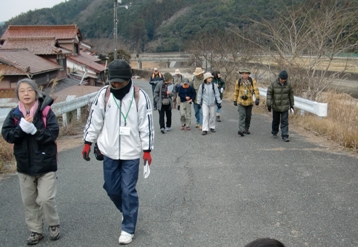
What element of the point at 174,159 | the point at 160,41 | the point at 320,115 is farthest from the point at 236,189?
the point at 160,41

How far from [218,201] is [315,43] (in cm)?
998

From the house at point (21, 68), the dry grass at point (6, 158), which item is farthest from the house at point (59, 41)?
the dry grass at point (6, 158)

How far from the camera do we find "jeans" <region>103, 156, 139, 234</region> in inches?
167

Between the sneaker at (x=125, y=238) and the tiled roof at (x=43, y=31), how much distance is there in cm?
3689

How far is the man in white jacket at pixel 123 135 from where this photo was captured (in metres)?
4.22

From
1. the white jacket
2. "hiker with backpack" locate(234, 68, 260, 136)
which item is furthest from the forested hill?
the white jacket

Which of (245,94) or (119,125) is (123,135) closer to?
(119,125)

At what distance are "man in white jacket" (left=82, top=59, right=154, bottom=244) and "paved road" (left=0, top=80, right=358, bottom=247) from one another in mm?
464

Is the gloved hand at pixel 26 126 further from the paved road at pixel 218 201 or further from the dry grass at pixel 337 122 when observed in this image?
the dry grass at pixel 337 122

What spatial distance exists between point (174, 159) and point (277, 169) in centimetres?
202

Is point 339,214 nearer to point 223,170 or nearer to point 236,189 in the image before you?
point 236,189

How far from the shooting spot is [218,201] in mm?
5410

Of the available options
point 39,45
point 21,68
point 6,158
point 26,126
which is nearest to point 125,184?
point 26,126

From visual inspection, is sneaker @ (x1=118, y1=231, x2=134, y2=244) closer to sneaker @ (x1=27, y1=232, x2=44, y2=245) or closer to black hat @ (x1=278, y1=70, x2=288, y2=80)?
sneaker @ (x1=27, y1=232, x2=44, y2=245)
